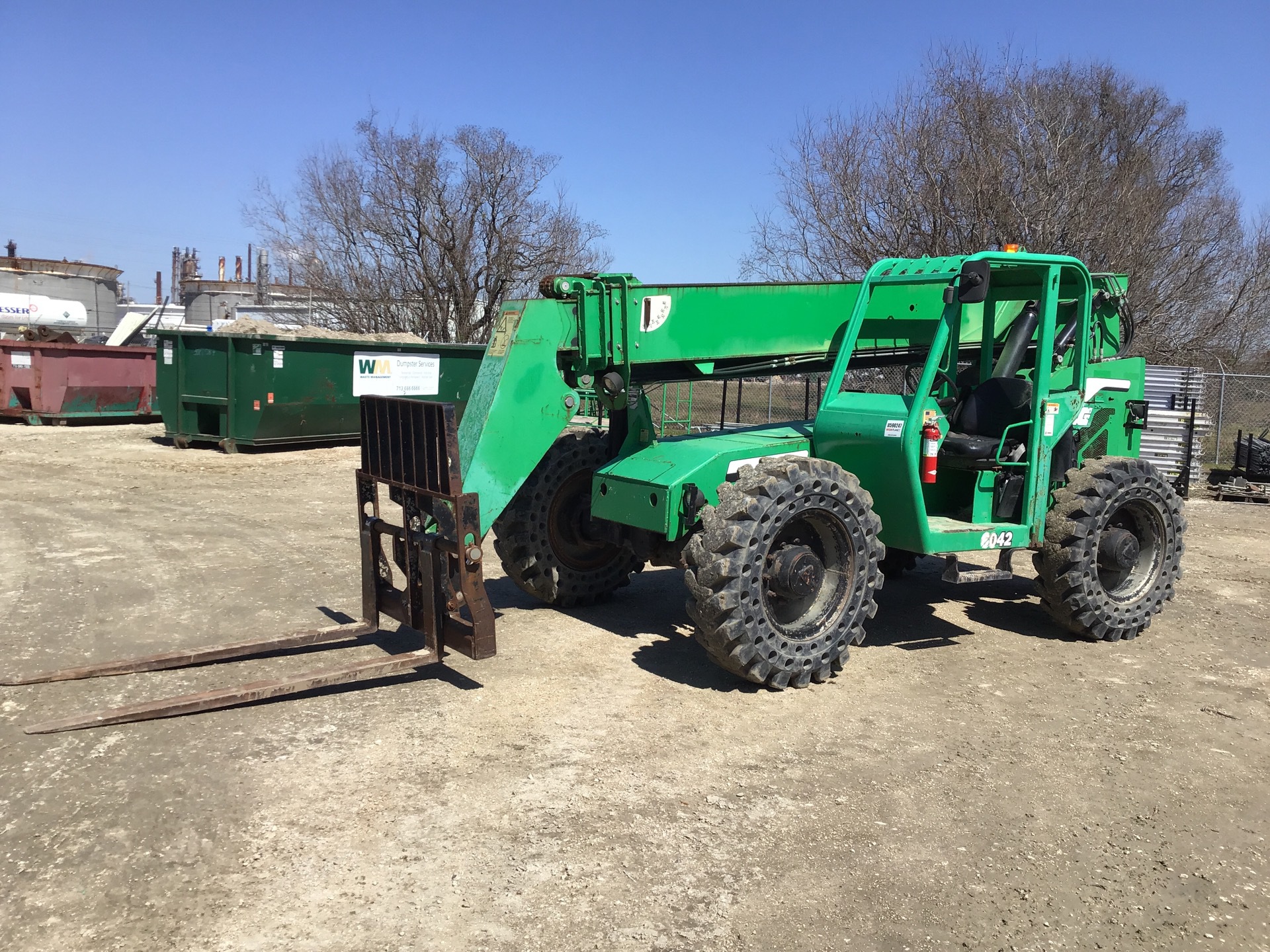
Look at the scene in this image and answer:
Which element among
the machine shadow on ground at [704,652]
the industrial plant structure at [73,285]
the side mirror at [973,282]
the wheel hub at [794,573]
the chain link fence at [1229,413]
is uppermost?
the industrial plant structure at [73,285]

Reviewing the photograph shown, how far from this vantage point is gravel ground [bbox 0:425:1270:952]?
370 cm

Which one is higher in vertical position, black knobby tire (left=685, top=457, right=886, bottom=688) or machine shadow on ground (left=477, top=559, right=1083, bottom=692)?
black knobby tire (left=685, top=457, right=886, bottom=688)

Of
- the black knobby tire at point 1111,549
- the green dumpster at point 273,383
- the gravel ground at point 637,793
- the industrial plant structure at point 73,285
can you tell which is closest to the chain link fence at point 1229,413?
the black knobby tire at point 1111,549

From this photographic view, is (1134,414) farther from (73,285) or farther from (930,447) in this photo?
(73,285)

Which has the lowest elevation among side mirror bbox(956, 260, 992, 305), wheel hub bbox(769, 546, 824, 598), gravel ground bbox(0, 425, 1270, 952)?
gravel ground bbox(0, 425, 1270, 952)

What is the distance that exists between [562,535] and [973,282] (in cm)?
334

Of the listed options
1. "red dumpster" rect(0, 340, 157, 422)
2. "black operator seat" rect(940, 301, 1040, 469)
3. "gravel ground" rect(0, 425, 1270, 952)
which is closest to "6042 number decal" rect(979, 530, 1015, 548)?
"black operator seat" rect(940, 301, 1040, 469)

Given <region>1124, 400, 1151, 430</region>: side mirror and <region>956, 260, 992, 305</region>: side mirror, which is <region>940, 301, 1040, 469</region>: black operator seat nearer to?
<region>956, 260, 992, 305</region>: side mirror

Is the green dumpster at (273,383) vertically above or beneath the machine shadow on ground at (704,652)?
above

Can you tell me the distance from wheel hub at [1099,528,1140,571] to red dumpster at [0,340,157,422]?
64.1 feet

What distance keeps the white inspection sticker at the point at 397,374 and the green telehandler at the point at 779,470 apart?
11.1 m

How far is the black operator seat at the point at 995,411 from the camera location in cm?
690

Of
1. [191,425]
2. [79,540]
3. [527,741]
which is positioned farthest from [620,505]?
[191,425]

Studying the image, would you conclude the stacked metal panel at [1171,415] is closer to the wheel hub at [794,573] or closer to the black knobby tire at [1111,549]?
the black knobby tire at [1111,549]
